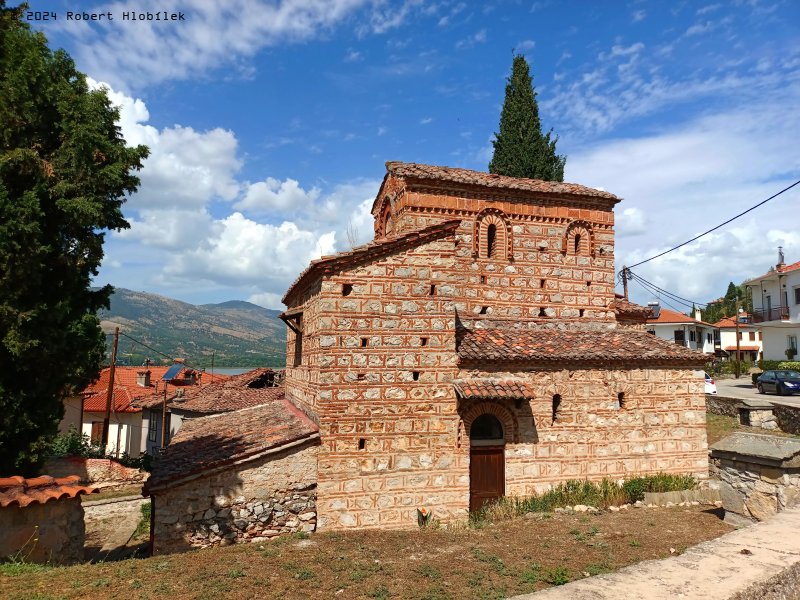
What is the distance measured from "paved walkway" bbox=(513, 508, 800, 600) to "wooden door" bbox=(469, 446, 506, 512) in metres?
6.35

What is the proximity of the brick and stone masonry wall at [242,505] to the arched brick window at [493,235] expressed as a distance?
A: 733 cm

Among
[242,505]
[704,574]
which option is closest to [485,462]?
[242,505]

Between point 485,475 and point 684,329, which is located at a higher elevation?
→ point 684,329

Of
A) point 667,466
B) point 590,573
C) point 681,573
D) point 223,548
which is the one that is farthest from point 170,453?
point 667,466

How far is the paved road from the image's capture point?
Result: 75.7ft

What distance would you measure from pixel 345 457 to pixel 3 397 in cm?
A: 618

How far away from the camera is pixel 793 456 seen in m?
8.49

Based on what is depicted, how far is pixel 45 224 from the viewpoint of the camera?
9305mm

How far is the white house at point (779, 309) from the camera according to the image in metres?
35.4

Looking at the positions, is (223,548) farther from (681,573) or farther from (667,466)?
(667,466)

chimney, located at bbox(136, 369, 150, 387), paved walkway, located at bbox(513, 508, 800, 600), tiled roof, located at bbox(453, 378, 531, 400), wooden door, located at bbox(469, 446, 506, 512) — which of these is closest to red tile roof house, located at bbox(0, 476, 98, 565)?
tiled roof, located at bbox(453, 378, 531, 400)

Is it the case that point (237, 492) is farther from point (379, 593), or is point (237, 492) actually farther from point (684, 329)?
point (684, 329)

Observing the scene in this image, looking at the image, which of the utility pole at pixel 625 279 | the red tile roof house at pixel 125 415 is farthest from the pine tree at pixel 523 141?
the red tile roof house at pixel 125 415

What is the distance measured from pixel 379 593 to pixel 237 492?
4.15 metres
